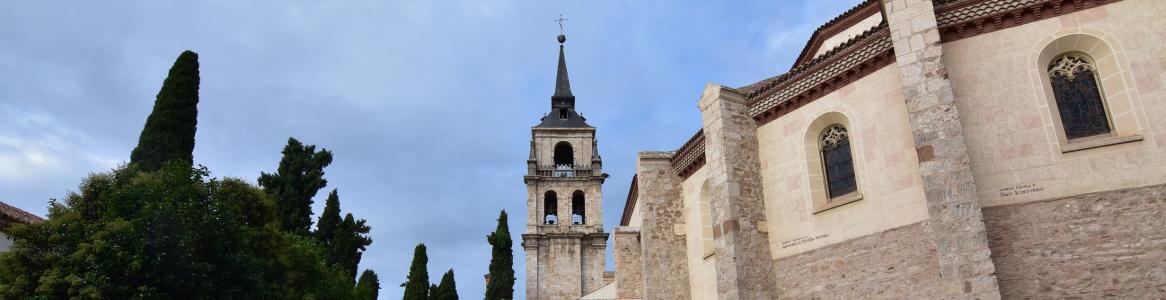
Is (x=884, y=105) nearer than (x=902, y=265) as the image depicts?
No

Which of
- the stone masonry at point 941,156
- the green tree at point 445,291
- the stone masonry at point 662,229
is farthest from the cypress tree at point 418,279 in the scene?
the stone masonry at point 941,156

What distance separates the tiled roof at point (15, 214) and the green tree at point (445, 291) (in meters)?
19.7

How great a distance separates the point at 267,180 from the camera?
28.5m

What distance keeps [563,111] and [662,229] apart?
96.3 feet

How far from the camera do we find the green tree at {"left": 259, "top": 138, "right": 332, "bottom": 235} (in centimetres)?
2780

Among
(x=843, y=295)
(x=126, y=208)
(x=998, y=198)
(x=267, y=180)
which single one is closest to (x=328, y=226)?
(x=267, y=180)

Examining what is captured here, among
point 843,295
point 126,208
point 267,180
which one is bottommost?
point 843,295

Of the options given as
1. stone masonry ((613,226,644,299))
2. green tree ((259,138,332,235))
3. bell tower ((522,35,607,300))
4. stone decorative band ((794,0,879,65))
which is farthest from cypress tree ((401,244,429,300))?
stone decorative band ((794,0,879,65))

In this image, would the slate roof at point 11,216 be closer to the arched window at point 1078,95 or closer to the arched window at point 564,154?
the arched window at point 1078,95

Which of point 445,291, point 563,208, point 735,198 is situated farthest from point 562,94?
point 735,198

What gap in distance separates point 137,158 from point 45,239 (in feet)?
15.7

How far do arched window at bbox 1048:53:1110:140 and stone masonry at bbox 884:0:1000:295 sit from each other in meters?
1.62

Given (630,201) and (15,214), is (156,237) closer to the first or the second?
(15,214)

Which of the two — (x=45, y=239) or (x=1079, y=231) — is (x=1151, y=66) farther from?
(x=45, y=239)
